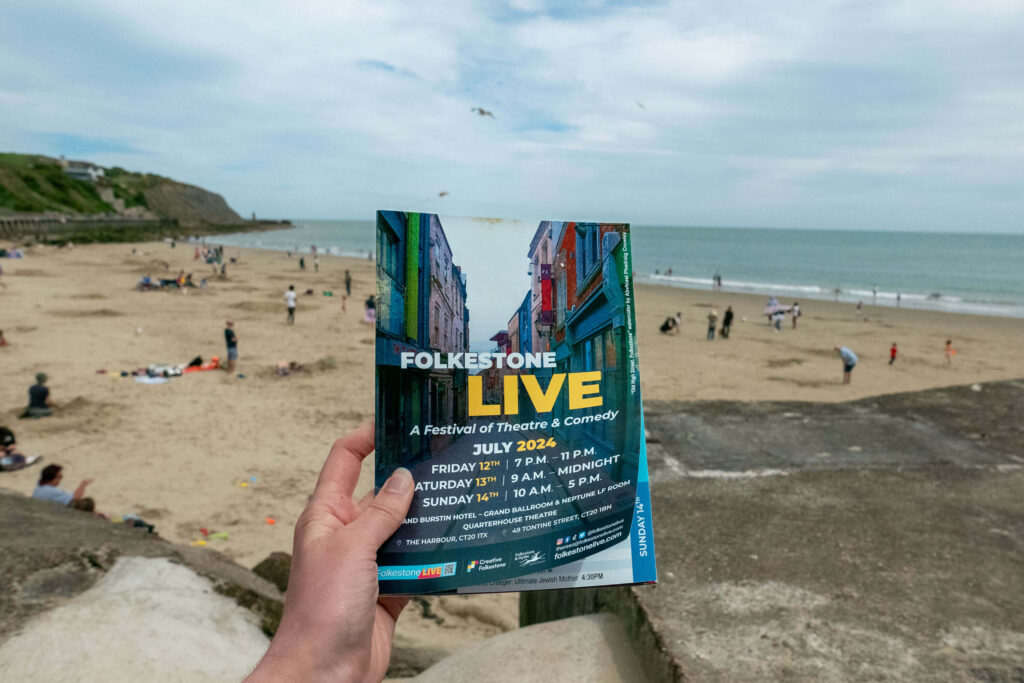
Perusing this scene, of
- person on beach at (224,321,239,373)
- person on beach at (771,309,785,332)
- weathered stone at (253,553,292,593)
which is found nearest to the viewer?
weathered stone at (253,553,292,593)

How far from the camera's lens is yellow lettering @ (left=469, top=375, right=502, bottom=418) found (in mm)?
1779

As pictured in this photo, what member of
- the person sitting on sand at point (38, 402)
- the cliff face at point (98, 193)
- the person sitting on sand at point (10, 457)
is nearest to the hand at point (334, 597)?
the person sitting on sand at point (10, 457)

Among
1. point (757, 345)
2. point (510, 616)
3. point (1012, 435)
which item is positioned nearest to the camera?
point (510, 616)

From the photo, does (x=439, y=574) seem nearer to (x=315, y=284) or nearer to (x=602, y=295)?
(x=602, y=295)

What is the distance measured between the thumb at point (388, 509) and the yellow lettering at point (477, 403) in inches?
10.1

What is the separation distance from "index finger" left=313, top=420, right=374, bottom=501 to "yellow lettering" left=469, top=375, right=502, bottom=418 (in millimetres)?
440

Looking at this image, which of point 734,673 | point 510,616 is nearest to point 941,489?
point 734,673

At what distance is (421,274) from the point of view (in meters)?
1.72

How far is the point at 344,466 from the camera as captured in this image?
2.04 meters

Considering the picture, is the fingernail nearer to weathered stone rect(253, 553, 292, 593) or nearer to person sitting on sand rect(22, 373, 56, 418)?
weathered stone rect(253, 553, 292, 593)

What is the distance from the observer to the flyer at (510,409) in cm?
173

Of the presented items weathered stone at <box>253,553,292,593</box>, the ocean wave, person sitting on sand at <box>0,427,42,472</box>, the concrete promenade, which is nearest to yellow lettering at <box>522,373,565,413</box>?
the concrete promenade

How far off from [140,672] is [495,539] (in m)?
2.53

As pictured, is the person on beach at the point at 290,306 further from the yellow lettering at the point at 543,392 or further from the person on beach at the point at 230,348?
the yellow lettering at the point at 543,392
